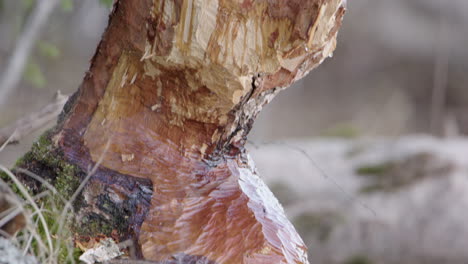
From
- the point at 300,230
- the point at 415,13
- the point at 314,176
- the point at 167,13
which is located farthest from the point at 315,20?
the point at 415,13

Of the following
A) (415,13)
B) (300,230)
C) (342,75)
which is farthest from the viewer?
(342,75)

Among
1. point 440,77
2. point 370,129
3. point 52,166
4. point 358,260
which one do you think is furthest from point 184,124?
point 440,77

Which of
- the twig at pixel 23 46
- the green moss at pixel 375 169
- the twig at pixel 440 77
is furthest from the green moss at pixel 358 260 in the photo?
the twig at pixel 440 77

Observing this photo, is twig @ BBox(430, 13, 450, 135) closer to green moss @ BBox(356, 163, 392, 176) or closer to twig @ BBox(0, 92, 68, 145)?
green moss @ BBox(356, 163, 392, 176)

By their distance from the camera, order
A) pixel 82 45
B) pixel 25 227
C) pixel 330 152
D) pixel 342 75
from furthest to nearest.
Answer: pixel 342 75, pixel 82 45, pixel 330 152, pixel 25 227

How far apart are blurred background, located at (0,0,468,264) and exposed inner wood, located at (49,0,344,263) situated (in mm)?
274

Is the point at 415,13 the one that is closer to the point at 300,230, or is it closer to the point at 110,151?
the point at 300,230

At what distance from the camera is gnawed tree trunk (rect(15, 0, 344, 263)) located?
0.90 m

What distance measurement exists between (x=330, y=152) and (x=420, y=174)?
1.18 metres

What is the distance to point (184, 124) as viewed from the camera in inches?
39.7

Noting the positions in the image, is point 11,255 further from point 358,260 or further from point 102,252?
point 358,260

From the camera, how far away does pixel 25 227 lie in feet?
2.68

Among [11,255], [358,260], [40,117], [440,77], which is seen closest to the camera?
[11,255]

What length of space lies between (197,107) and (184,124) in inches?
1.9
